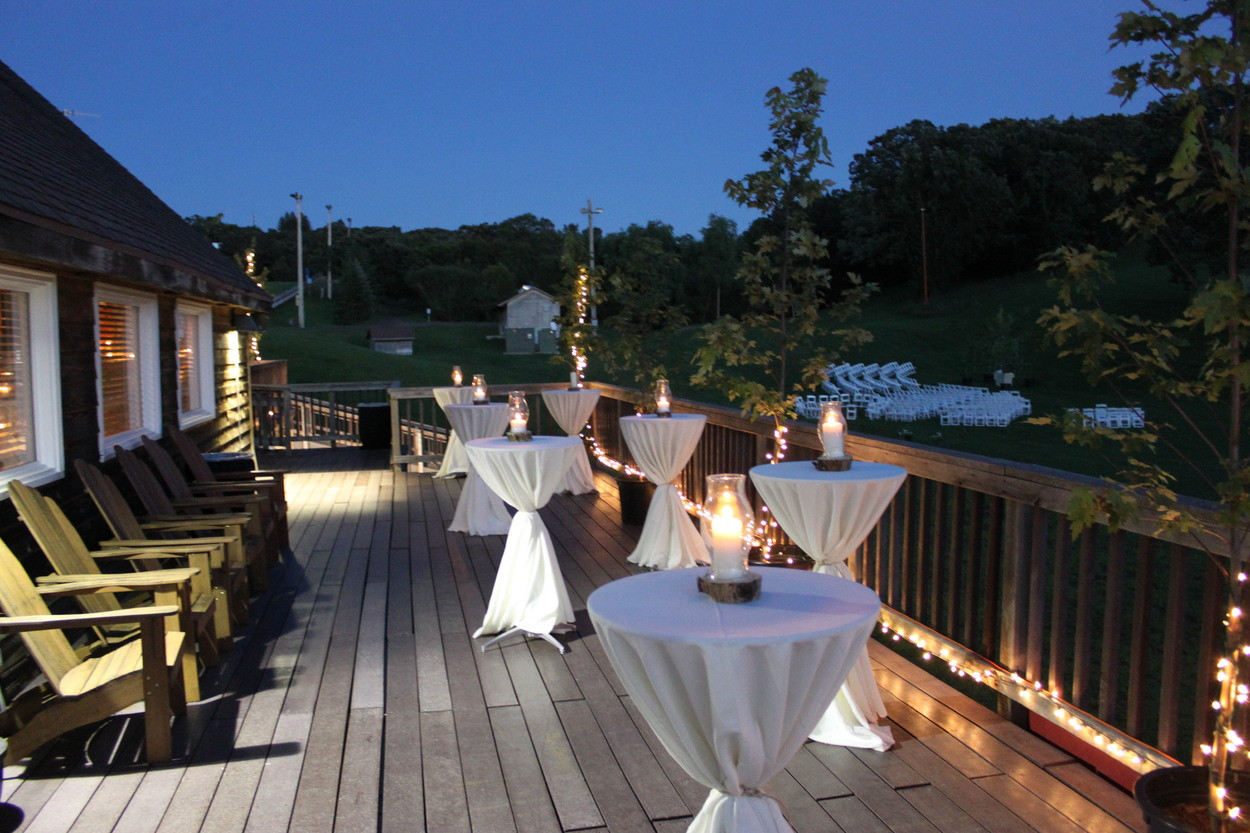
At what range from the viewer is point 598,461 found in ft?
34.3

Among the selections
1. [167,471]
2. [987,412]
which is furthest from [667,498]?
[987,412]

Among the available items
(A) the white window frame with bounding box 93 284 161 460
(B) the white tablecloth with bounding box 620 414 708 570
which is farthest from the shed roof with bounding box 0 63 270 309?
(B) the white tablecloth with bounding box 620 414 708 570

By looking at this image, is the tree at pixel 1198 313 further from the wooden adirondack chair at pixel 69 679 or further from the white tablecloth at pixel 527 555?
the wooden adirondack chair at pixel 69 679

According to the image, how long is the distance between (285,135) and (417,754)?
8303 centimetres

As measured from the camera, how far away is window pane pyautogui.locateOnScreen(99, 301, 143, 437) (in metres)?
5.96

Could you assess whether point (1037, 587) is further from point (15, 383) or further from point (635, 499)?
point (15, 383)

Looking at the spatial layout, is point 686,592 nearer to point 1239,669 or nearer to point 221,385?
point 1239,669

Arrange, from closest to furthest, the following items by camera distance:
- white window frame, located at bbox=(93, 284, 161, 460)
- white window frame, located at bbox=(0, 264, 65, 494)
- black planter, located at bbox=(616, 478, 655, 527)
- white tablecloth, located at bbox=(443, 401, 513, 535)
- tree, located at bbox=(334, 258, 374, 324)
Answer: white window frame, located at bbox=(0, 264, 65, 494), white window frame, located at bbox=(93, 284, 161, 460), white tablecloth, located at bbox=(443, 401, 513, 535), black planter, located at bbox=(616, 478, 655, 527), tree, located at bbox=(334, 258, 374, 324)

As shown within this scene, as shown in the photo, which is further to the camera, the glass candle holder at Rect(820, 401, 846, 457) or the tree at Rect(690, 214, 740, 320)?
the tree at Rect(690, 214, 740, 320)

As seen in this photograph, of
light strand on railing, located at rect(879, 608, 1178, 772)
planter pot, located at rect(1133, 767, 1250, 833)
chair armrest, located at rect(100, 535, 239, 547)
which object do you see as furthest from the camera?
chair armrest, located at rect(100, 535, 239, 547)

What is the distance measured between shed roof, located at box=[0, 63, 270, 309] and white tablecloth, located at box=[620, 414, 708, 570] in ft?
10.5

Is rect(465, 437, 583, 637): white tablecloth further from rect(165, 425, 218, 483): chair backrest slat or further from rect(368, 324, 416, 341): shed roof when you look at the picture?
rect(368, 324, 416, 341): shed roof

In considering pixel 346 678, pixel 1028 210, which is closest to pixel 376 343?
pixel 1028 210

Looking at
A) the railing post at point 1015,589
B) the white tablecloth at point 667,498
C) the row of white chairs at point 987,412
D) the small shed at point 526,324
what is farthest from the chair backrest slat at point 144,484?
the small shed at point 526,324
